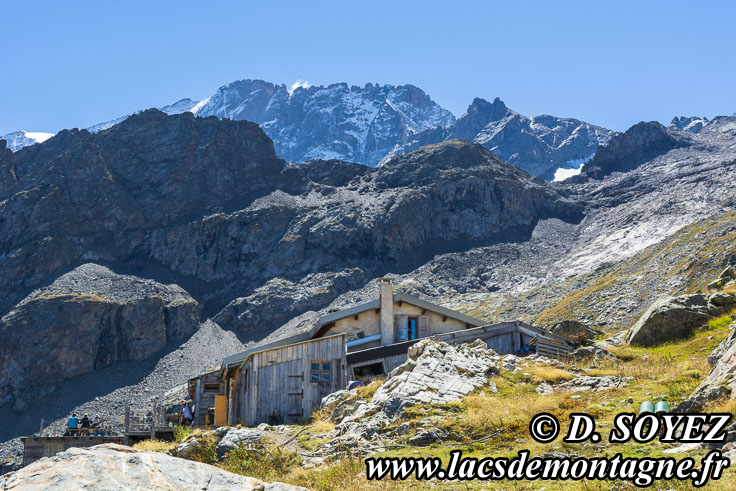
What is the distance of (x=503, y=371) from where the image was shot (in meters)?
26.2

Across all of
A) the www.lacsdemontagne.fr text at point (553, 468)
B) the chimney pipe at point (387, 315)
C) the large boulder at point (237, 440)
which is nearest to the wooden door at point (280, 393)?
the chimney pipe at point (387, 315)

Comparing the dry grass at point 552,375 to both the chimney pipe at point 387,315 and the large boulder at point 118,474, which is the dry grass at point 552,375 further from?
the large boulder at point 118,474

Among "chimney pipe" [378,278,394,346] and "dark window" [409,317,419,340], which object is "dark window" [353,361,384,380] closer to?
"chimney pipe" [378,278,394,346]

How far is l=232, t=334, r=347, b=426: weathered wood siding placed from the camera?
103 feet

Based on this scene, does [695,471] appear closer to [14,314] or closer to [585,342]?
[585,342]

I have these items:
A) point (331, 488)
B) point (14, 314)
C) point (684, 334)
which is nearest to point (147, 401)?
point (14, 314)

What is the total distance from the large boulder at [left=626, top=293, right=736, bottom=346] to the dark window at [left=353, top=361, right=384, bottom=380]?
13.2m

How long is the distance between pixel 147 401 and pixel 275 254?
77.7 m

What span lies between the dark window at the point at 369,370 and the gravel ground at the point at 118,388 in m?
89.8

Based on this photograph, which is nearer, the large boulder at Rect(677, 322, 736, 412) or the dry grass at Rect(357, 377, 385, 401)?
the large boulder at Rect(677, 322, 736, 412)

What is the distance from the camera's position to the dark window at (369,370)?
112 ft

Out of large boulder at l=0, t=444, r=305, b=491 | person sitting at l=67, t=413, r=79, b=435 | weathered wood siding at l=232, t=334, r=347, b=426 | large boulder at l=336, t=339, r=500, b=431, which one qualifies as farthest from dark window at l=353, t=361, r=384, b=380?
large boulder at l=0, t=444, r=305, b=491

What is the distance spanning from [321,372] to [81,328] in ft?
457

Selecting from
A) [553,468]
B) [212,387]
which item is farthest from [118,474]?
[212,387]
